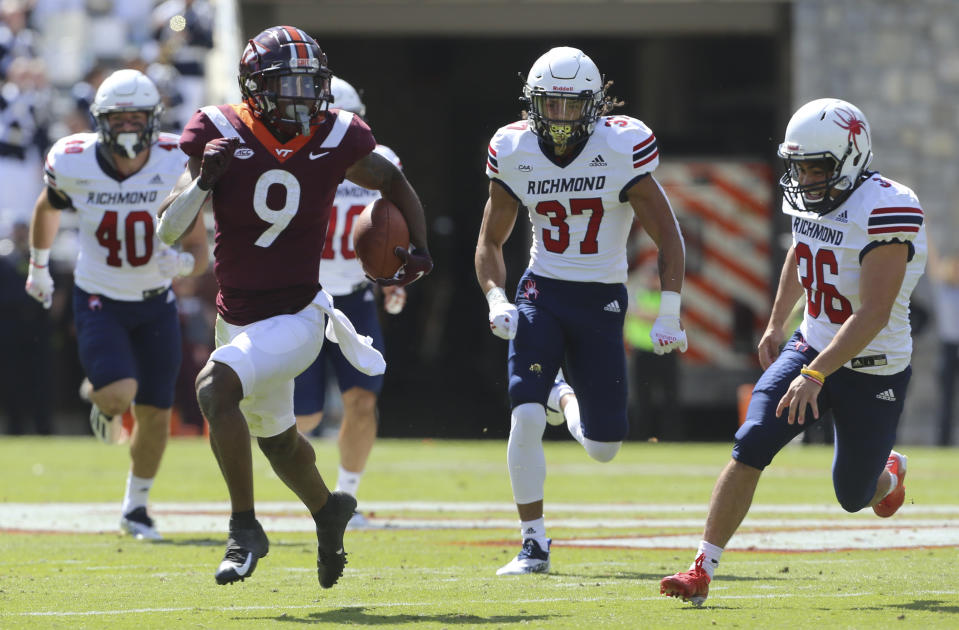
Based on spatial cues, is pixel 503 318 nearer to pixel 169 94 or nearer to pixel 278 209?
pixel 278 209

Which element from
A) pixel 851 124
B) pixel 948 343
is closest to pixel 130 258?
pixel 851 124

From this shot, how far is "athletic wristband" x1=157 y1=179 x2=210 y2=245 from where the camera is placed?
557cm

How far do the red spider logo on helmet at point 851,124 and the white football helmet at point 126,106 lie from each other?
3619mm

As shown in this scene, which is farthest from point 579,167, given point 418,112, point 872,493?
point 418,112

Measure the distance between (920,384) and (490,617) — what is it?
1183 centimetres

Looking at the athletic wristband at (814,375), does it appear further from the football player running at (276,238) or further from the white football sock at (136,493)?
the white football sock at (136,493)

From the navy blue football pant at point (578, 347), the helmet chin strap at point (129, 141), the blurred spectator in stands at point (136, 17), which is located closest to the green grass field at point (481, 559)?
the navy blue football pant at point (578, 347)

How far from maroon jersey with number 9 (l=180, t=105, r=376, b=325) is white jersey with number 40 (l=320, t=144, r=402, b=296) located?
2.32 m

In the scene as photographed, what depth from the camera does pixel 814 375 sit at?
5480 mm

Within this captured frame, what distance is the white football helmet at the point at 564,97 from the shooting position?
6492 millimetres

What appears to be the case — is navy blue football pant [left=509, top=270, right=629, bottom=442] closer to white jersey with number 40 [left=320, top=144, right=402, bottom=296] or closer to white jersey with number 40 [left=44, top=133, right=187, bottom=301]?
white jersey with number 40 [left=320, top=144, right=402, bottom=296]

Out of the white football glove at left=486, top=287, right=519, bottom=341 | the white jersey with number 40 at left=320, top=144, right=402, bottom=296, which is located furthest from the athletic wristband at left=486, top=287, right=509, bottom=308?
the white jersey with number 40 at left=320, top=144, right=402, bottom=296

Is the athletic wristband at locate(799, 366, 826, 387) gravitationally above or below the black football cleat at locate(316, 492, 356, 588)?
above

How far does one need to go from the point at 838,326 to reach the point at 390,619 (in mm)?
1887
